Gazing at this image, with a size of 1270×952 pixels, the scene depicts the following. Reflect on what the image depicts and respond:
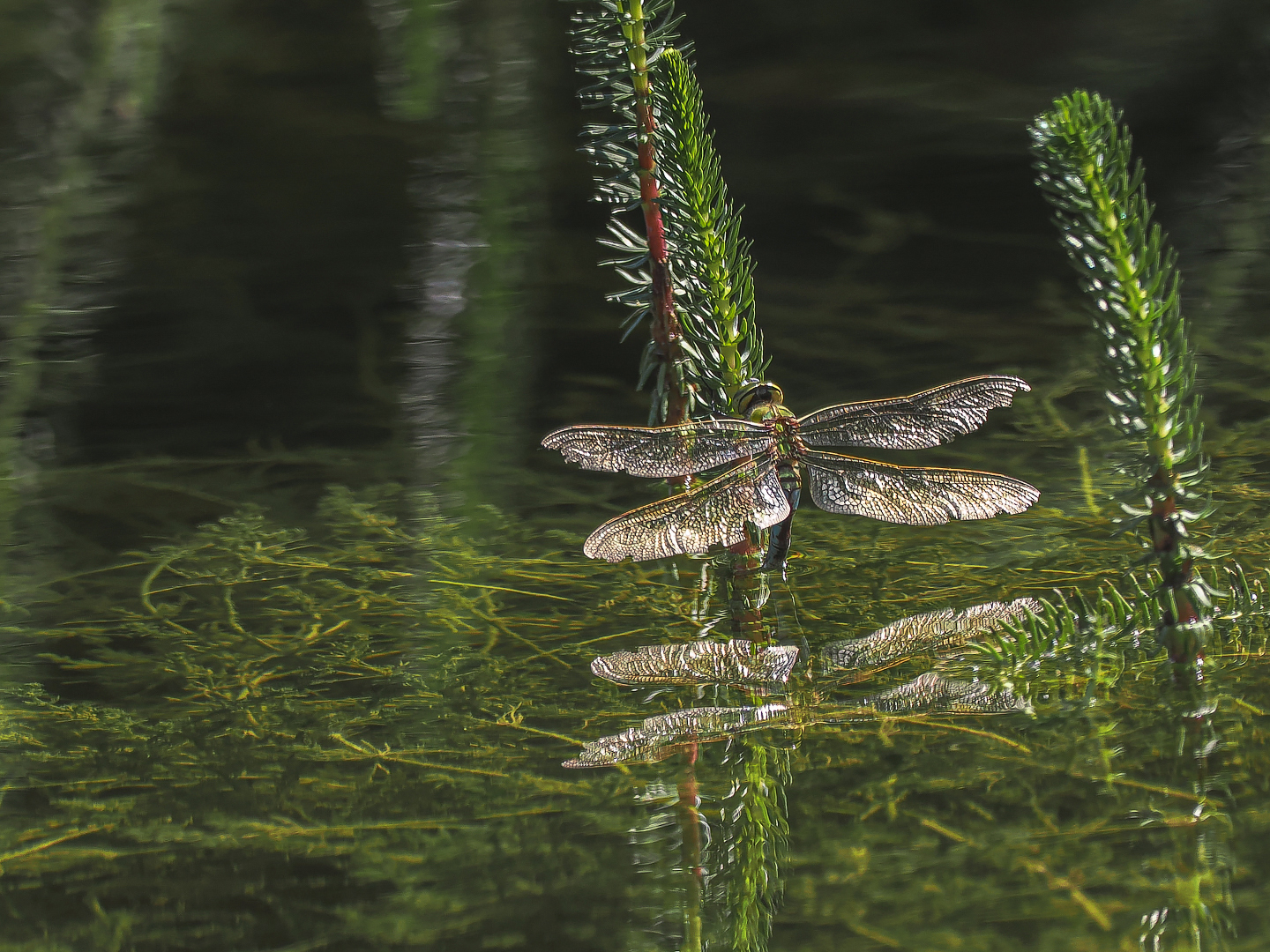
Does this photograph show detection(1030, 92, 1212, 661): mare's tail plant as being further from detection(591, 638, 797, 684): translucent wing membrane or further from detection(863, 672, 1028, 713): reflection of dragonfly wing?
detection(591, 638, 797, 684): translucent wing membrane

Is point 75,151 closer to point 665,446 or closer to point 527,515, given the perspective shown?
point 527,515

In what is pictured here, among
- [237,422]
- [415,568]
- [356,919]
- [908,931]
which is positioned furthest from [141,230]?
[908,931]

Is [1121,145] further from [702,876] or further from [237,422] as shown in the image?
[237,422]

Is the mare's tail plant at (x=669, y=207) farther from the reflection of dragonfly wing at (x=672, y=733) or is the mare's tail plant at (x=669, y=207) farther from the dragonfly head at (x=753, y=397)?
the reflection of dragonfly wing at (x=672, y=733)

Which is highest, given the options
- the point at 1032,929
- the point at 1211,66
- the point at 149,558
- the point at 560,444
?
the point at 1211,66

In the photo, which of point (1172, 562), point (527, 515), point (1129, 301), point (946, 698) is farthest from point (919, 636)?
point (527, 515)

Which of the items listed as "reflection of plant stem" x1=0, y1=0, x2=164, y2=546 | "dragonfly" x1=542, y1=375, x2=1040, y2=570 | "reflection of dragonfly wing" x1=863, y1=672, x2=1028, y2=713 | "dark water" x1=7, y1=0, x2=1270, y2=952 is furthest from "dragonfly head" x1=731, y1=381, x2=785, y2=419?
"reflection of plant stem" x1=0, y1=0, x2=164, y2=546

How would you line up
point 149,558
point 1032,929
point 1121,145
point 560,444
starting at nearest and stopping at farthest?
1. point 1032,929
2. point 1121,145
3. point 560,444
4. point 149,558
